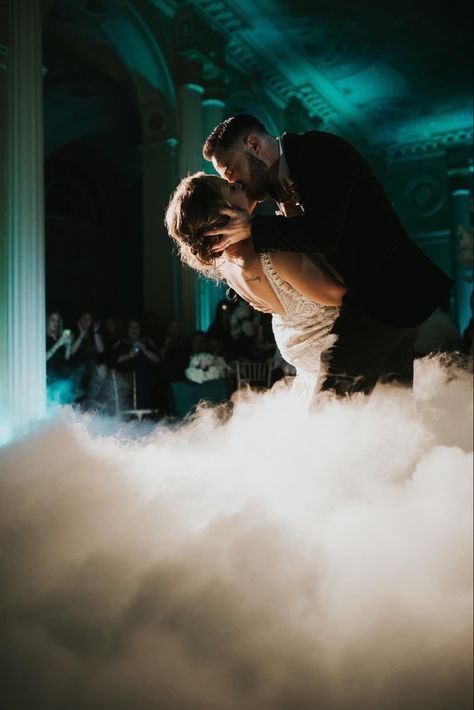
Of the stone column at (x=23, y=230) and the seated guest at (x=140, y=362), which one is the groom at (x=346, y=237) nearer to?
the stone column at (x=23, y=230)

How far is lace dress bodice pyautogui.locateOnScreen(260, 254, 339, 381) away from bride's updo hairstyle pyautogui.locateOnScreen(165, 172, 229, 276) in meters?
0.17

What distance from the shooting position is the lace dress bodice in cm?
197

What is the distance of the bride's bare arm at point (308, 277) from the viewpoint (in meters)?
1.91

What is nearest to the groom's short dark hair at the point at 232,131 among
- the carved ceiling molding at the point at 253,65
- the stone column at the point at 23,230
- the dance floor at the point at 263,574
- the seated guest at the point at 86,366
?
the dance floor at the point at 263,574

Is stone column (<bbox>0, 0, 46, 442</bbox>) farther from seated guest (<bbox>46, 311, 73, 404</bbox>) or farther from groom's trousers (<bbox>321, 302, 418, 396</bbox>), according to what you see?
groom's trousers (<bbox>321, 302, 418, 396</bbox>)

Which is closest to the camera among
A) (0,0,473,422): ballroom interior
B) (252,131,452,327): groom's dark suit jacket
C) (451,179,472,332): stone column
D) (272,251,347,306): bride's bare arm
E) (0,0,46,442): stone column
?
(252,131,452,327): groom's dark suit jacket

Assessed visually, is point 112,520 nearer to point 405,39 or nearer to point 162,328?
point 162,328

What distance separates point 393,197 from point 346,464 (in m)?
15.8

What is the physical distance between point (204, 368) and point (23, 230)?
90.9 inches

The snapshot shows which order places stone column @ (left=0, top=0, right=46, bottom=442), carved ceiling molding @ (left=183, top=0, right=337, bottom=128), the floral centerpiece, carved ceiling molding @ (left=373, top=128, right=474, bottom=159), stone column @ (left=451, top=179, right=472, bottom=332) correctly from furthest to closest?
carved ceiling molding @ (left=373, top=128, right=474, bottom=159) < stone column @ (left=451, top=179, right=472, bottom=332) < carved ceiling molding @ (left=183, top=0, right=337, bottom=128) < the floral centerpiece < stone column @ (left=0, top=0, right=46, bottom=442)

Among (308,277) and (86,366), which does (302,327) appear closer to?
(308,277)

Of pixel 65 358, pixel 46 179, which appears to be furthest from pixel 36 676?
pixel 46 179

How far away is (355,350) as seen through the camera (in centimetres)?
194

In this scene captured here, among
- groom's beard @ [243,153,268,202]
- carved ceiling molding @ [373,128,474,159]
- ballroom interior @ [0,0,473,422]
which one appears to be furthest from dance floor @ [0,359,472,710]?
carved ceiling molding @ [373,128,474,159]
